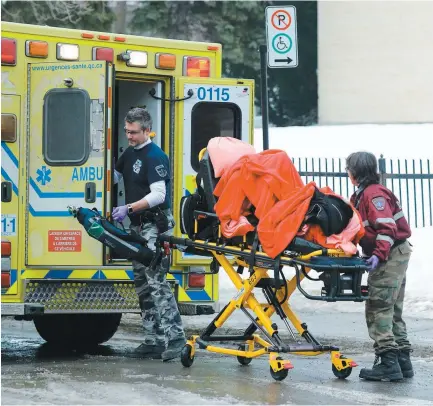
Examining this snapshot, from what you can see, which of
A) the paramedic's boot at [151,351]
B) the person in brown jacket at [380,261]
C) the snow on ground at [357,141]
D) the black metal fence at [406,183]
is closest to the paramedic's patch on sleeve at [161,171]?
the paramedic's boot at [151,351]

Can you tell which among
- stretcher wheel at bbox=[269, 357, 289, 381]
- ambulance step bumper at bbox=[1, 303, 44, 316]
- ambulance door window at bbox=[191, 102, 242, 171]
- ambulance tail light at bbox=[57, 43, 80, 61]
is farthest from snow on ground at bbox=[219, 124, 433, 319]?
stretcher wheel at bbox=[269, 357, 289, 381]

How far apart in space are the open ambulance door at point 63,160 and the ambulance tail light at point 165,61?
817 millimetres

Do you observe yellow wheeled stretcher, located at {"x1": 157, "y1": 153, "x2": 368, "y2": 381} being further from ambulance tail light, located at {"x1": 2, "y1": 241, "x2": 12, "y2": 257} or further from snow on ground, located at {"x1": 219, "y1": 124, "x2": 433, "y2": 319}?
snow on ground, located at {"x1": 219, "y1": 124, "x2": 433, "y2": 319}

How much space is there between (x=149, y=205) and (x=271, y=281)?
1.21 meters

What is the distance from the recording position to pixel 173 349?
915 centimetres

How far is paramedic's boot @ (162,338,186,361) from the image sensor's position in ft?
29.8

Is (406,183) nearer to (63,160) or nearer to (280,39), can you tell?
(280,39)

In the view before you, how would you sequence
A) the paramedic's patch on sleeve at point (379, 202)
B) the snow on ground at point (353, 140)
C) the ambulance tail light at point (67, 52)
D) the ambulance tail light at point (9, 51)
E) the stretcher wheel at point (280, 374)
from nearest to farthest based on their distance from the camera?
the stretcher wheel at point (280, 374), the paramedic's patch on sleeve at point (379, 202), the ambulance tail light at point (9, 51), the ambulance tail light at point (67, 52), the snow on ground at point (353, 140)

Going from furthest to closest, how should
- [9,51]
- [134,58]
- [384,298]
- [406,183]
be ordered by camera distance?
[406,183] → [134,58] → [9,51] → [384,298]

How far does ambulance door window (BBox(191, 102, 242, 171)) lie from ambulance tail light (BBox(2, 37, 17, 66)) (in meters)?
1.65

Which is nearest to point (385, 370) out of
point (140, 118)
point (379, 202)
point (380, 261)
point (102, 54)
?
point (380, 261)

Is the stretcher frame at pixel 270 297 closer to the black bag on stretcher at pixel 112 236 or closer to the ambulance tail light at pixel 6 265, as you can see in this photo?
the black bag on stretcher at pixel 112 236

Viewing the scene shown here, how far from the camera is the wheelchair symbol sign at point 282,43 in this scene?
1255 cm

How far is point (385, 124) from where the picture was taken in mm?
31875
